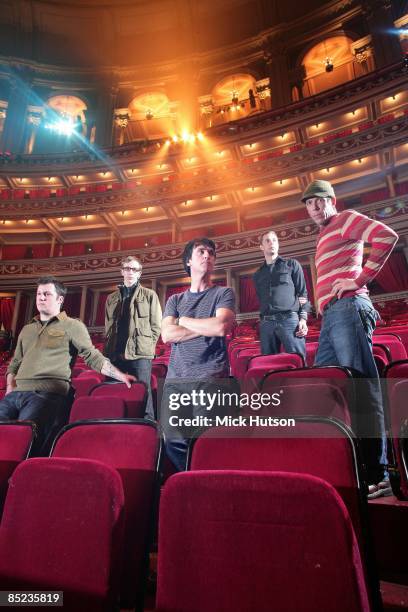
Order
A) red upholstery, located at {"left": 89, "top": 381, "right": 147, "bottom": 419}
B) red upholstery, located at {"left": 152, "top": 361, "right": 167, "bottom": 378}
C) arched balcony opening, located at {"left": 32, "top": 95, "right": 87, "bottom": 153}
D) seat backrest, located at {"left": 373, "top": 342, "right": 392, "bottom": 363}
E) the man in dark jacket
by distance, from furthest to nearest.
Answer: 1. arched balcony opening, located at {"left": 32, "top": 95, "right": 87, "bottom": 153}
2. red upholstery, located at {"left": 152, "top": 361, "right": 167, "bottom": 378}
3. the man in dark jacket
4. seat backrest, located at {"left": 373, "top": 342, "right": 392, "bottom": 363}
5. red upholstery, located at {"left": 89, "top": 381, "right": 147, "bottom": 419}

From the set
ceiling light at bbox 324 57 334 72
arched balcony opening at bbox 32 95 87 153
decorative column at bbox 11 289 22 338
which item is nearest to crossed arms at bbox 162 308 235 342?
decorative column at bbox 11 289 22 338

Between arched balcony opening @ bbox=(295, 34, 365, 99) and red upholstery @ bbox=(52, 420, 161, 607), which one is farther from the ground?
arched balcony opening @ bbox=(295, 34, 365, 99)

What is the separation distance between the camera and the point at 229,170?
9.55 metres

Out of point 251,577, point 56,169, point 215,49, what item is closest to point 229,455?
point 251,577

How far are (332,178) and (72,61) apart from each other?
32.9 feet

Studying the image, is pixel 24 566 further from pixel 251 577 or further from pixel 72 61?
pixel 72 61

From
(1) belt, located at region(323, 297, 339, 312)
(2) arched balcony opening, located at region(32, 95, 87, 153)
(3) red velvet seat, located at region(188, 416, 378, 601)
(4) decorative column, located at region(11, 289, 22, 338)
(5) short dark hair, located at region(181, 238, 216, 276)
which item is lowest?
(3) red velvet seat, located at region(188, 416, 378, 601)

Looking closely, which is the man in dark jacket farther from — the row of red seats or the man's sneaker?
the row of red seats

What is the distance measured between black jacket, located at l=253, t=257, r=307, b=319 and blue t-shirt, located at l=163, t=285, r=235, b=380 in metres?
1.07

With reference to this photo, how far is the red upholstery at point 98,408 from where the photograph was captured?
1.82 metres

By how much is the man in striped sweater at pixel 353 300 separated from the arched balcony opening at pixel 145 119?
11797 mm

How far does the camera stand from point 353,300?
4.85ft

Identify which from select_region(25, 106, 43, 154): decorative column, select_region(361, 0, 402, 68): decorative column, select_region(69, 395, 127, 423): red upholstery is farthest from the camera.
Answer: select_region(25, 106, 43, 154): decorative column

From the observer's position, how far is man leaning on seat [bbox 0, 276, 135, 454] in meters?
1.68
